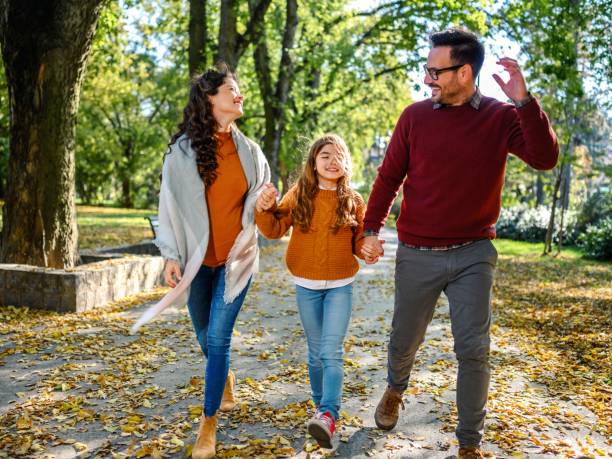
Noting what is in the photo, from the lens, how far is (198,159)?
3.95 m

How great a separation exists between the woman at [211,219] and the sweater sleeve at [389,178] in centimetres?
70

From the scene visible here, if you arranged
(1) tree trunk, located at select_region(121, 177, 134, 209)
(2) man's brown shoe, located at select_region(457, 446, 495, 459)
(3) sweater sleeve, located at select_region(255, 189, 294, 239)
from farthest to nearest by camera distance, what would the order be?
(1) tree trunk, located at select_region(121, 177, 134, 209) < (3) sweater sleeve, located at select_region(255, 189, 294, 239) < (2) man's brown shoe, located at select_region(457, 446, 495, 459)

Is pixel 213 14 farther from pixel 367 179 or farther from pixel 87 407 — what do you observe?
pixel 367 179

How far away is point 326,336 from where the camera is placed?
3.95 metres

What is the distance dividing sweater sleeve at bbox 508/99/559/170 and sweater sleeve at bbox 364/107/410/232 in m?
0.68

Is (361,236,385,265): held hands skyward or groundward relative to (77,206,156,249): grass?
skyward

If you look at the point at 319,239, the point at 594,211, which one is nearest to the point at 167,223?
the point at 319,239

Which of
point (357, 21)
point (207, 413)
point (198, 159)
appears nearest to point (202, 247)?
point (198, 159)

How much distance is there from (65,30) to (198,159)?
5.62m

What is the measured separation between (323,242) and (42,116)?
6117 millimetres

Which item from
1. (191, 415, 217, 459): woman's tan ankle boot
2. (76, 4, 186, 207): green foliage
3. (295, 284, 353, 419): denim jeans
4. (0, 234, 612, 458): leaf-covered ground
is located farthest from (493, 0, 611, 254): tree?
(76, 4, 186, 207): green foliage

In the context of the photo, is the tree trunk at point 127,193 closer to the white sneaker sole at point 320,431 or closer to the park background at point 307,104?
the park background at point 307,104

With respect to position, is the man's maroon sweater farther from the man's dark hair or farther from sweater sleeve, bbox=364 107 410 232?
→ the man's dark hair

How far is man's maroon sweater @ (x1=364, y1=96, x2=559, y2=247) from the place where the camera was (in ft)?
12.1
